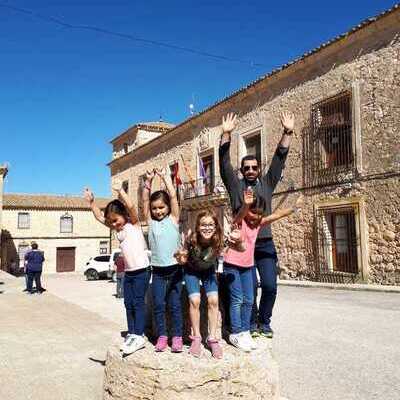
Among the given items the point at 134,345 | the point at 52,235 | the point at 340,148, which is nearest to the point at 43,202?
the point at 52,235

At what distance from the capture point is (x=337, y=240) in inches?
532

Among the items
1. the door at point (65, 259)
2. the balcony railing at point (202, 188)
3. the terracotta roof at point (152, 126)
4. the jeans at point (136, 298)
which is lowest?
the door at point (65, 259)

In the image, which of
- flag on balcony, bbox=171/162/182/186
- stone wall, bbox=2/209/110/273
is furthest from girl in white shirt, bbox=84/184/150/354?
stone wall, bbox=2/209/110/273

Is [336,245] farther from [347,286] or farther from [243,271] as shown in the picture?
[243,271]

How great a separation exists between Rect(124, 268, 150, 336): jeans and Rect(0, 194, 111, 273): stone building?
34.7 metres

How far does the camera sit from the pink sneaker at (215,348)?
2.94 metres

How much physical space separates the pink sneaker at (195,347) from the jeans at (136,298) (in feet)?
1.52

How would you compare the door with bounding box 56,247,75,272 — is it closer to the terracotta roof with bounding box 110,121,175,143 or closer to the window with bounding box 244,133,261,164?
the terracotta roof with bounding box 110,121,175,143

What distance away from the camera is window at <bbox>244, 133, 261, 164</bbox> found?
1706 centimetres

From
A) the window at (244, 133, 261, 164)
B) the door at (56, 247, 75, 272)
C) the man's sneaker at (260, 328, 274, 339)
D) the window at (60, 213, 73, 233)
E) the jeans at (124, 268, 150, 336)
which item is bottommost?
the door at (56, 247, 75, 272)

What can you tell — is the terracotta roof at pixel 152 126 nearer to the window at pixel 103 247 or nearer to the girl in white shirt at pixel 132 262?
the window at pixel 103 247

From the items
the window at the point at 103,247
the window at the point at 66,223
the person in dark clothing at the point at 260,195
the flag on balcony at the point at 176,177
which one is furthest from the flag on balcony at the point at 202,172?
the window at the point at 103,247

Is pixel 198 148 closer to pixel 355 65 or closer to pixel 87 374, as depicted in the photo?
pixel 355 65

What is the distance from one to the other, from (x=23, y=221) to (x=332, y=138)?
29.2 m
